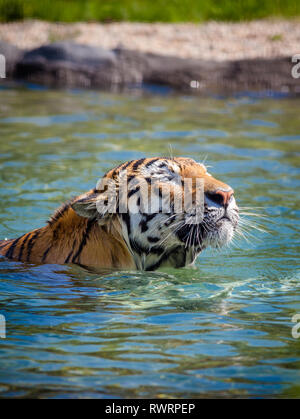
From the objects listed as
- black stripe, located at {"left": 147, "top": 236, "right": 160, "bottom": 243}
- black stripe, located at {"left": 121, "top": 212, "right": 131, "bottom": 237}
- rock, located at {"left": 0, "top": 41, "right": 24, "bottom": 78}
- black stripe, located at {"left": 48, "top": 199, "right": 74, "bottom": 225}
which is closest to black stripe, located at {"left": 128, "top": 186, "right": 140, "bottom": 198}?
black stripe, located at {"left": 121, "top": 212, "right": 131, "bottom": 237}

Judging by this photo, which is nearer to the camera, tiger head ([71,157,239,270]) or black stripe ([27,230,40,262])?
tiger head ([71,157,239,270])

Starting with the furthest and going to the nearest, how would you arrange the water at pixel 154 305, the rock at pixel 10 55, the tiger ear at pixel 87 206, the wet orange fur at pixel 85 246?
the rock at pixel 10 55
the wet orange fur at pixel 85 246
the tiger ear at pixel 87 206
the water at pixel 154 305

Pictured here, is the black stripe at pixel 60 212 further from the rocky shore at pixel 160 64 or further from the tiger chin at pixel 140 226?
the rocky shore at pixel 160 64

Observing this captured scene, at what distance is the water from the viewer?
283cm

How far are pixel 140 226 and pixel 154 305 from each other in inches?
18.7

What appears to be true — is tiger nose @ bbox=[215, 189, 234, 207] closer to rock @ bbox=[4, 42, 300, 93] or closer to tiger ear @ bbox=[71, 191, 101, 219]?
tiger ear @ bbox=[71, 191, 101, 219]

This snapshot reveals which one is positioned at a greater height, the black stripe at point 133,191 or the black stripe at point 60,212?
the black stripe at point 133,191

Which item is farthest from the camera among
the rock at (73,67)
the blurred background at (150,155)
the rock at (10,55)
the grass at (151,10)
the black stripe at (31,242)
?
the grass at (151,10)

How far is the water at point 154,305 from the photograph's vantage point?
283 centimetres

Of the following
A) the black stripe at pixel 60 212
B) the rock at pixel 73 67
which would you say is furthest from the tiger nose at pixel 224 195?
the rock at pixel 73 67

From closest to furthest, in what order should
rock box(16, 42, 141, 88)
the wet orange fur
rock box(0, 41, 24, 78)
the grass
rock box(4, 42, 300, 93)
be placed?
the wet orange fur, rock box(4, 42, 300, 93), rock box(16, 42, 141, 88), rock box(0, 41, 24, 78), the grass
